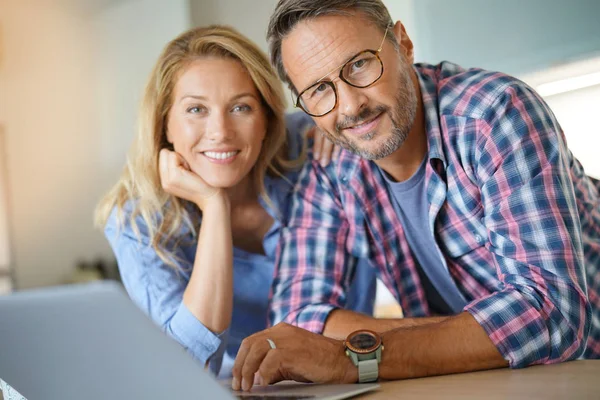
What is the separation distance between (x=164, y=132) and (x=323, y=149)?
536 mm

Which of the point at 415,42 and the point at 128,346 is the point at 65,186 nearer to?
the point at 415,42

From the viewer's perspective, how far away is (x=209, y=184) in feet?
6.31

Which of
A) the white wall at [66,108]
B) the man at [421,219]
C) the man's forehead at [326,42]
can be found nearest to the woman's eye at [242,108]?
the man at [421,219]

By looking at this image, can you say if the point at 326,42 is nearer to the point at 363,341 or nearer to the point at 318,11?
the point at 318,11

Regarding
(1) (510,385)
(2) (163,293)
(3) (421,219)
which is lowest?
(2) (163,293)

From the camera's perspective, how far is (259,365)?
1.19m

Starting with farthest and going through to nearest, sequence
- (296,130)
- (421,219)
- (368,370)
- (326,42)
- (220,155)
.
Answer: (296,130) → (220,155) → (421,219) → (326,42) → (368,370)

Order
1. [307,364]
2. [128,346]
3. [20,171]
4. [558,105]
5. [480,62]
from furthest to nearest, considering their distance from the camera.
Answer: [20,171], [480,62], [558,105], [307,364], [128,346]

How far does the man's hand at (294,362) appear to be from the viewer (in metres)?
1.16

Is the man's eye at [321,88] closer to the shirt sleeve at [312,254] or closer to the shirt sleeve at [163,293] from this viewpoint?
the shirt sleeve at [312,254]

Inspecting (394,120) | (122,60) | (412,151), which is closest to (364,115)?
(394,120)

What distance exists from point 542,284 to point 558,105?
0.89 m

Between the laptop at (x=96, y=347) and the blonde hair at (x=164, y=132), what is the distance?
3.79 ft

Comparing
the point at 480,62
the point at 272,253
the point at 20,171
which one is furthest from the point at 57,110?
the point at 480,62
